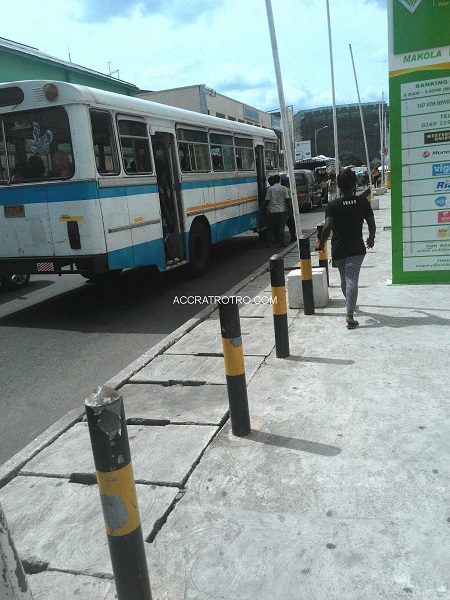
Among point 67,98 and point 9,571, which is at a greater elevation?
point 67,98

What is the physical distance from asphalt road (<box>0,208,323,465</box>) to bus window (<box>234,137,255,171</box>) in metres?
2.56

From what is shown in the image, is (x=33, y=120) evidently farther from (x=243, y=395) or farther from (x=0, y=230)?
(x=243, y=395)

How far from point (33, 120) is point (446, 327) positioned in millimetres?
5772

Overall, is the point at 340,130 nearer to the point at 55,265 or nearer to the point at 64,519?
the point at 55,265

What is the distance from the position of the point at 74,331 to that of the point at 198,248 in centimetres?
388

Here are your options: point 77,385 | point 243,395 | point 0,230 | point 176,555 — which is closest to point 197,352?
point 77,385

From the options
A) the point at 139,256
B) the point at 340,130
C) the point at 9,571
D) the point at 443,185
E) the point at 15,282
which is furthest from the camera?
the point at 340,130

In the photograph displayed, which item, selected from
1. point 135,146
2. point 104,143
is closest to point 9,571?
point 104,143

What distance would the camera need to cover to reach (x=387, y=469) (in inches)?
125

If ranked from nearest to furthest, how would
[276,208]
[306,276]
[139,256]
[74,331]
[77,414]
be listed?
[77,414] → [306,276] → [74,331] → [139,256] → [276,208]

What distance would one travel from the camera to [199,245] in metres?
10.4

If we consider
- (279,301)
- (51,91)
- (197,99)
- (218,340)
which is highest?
(197,99)

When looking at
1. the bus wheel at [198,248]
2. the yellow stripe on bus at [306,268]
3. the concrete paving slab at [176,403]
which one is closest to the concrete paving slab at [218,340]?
the yellow stripe on bus at [306,268]

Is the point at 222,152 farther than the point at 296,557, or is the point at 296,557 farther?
the point at 222,152
